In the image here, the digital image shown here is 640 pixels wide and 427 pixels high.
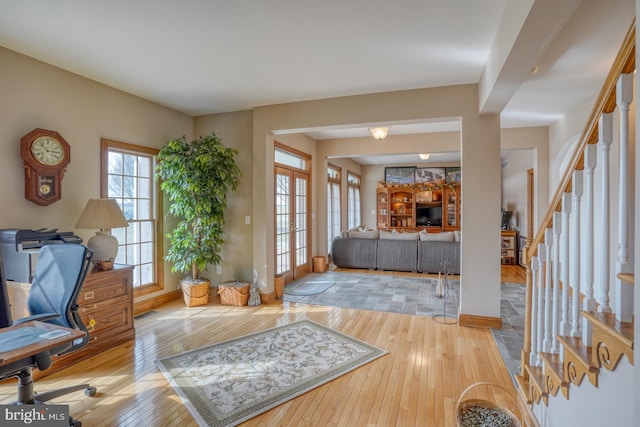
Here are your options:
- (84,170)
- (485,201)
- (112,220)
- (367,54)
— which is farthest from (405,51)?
(84,170)

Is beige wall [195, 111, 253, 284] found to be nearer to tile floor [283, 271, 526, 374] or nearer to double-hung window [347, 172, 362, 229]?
tile floor [283, 271, 526, 374]

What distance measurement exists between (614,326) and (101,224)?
148 inches

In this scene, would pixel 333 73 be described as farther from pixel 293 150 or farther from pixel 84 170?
pixel 84 170

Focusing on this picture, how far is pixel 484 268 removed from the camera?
144 inches

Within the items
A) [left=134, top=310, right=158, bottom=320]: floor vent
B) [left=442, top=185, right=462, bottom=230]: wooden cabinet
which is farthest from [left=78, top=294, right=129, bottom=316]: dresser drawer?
[left=442, top=185, right=462, bottom=230]: wooden cabinet

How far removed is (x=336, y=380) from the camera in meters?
2.55

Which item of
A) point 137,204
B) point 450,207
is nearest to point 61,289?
point 137,204

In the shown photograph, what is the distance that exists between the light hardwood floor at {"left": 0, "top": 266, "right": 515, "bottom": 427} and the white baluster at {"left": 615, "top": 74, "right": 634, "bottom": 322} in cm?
137

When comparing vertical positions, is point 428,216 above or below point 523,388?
above

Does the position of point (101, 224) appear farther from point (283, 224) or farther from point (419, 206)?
point (419, 206)

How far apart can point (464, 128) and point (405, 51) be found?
4.14 feet

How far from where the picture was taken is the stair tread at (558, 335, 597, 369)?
1271 mm

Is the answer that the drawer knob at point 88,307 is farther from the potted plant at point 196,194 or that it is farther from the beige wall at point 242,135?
the potted plant at point 196,194

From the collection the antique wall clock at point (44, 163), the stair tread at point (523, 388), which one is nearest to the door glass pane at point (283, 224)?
the antique wall clock at point (44, 163)
